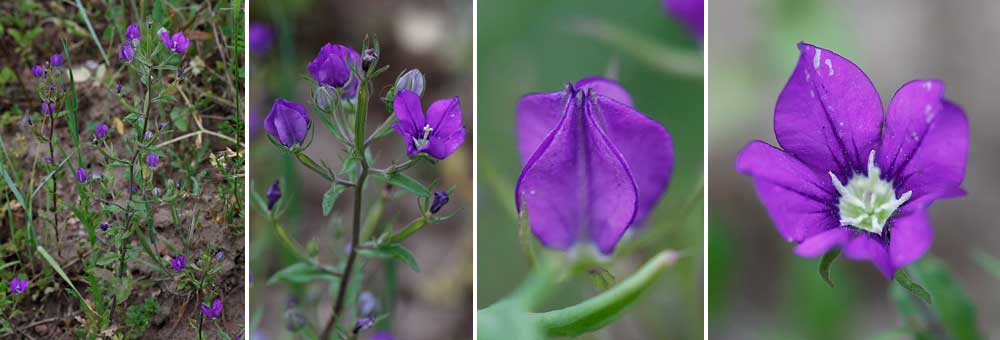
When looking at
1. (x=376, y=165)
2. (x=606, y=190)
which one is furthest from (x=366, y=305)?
(x=606, y=190)

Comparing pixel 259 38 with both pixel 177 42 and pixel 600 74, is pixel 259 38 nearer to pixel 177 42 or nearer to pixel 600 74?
pixel 177 42

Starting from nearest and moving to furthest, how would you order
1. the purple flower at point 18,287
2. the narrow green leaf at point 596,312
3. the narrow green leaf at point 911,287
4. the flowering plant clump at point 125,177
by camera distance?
the narrow green leaf at point 911,287 < the narrow green leaf at point 596,312 < the flowering plant clump at point 125,177 < the purple flower at point 18,287

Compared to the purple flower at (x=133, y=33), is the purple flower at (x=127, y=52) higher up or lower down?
lower down

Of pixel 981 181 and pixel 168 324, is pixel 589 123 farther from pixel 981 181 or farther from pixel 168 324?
pixel 981 181

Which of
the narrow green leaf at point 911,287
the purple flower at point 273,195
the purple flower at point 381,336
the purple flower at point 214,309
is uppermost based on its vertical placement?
the purple flower at point 273,195

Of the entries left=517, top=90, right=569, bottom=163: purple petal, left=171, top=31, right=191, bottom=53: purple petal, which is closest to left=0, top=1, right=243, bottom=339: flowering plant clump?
left=171, top=31, right=191, bottom=53: purple petal

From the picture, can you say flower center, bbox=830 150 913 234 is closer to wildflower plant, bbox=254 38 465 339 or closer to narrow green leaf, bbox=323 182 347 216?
wildflower plant, bbox=254 38 465 339

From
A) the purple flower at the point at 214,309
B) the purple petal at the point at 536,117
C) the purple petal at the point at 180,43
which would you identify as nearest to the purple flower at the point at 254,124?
the purple petal at the point at 180,43

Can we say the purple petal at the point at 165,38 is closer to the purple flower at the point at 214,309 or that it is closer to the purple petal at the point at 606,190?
the purple flower at the point at 214,309

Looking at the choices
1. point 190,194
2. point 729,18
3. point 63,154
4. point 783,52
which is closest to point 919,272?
point 783,52

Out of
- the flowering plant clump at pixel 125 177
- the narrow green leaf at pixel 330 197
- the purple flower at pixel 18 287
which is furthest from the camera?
the purple flower at pixel 18 287
